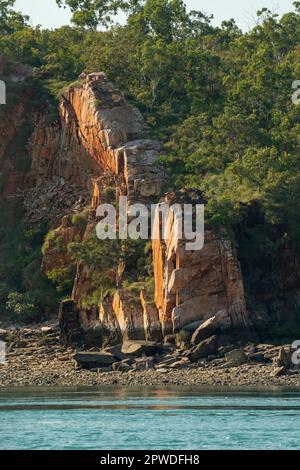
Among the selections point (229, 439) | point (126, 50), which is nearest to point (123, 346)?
point (229, 439)

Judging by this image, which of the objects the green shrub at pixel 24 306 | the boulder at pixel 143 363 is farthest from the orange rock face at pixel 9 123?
the boulder at pixel 143 363

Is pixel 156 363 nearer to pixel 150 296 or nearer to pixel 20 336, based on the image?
pixel 150 296

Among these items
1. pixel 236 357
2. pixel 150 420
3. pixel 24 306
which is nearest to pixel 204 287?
pixel 236 357

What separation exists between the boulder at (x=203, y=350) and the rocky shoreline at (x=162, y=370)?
303mm

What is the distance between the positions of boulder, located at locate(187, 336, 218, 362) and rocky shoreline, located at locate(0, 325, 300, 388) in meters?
0.30

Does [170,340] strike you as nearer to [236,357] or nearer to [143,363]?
[143,363]

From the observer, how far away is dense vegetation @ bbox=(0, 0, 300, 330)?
9088 cm

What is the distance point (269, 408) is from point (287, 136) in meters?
40.2

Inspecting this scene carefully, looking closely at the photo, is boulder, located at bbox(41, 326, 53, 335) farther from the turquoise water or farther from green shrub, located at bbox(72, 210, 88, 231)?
the turquoise water

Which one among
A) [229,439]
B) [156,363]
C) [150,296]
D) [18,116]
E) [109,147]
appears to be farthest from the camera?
[18,116]

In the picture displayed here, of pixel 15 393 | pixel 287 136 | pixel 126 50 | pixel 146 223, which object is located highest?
pixel 126 50

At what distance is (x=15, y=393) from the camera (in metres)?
72.3

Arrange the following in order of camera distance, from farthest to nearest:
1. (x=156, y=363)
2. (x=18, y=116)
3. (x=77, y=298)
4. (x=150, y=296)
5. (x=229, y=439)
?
(x=18, y=116) → (x=77, y=298) → (x=150, y=296) → (x=156, y=363) → (x=229, y=439)

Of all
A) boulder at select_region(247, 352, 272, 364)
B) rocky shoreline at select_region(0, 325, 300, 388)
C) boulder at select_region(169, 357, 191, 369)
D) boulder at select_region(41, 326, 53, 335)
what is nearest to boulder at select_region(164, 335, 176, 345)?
rocky shoreline at select_region(0, 325, 300, 388)
